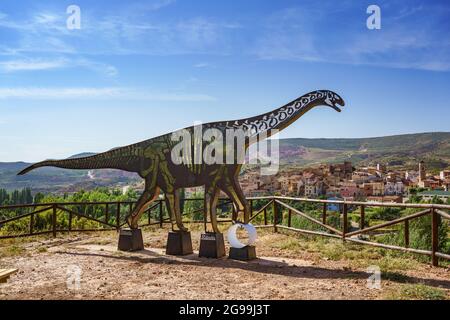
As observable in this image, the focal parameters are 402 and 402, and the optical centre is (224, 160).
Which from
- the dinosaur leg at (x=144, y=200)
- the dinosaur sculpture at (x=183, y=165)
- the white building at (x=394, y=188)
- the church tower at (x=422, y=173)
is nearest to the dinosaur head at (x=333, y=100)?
the dinosaur sculpture at (x=183, y=165)

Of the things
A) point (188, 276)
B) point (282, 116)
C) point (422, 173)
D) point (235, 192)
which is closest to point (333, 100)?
point (282, 116)

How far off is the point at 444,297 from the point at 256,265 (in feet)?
10.8

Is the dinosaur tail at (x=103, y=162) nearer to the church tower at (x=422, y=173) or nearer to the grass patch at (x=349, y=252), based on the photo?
the grass patch at (x=349, y=252)

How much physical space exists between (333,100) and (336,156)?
76961mm

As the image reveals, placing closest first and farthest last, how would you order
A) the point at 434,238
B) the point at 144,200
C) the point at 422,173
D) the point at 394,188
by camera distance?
the point at 434,238, the point at 144,200, the point at 394,188, the point at 422,173

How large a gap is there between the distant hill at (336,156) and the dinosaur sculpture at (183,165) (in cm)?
4339

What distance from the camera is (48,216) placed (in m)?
24.9

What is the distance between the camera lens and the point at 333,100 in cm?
816

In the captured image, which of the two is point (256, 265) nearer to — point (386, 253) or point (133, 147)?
point (386, 253)

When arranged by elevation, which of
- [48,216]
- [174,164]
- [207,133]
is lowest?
[48,216]

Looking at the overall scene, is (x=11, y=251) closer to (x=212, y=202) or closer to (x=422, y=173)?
(x=212, y=202)
